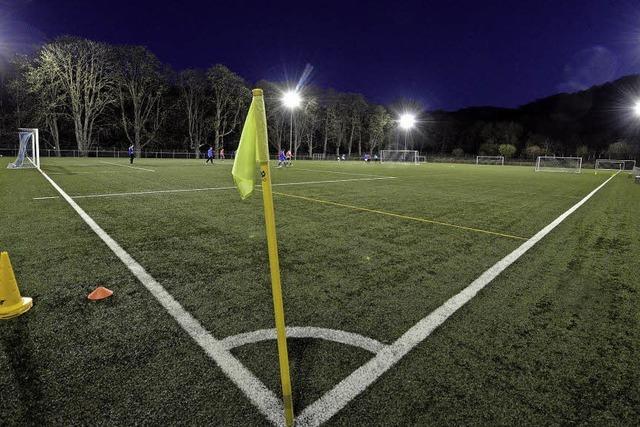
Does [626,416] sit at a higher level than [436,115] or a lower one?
lower

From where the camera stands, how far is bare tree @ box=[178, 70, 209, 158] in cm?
5316

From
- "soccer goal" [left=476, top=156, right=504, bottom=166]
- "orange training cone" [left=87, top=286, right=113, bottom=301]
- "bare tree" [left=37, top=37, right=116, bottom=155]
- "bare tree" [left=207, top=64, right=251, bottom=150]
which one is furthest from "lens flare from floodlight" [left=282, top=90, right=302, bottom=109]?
"soccer goal" [left=476, top=156, right=504, bottom=166]

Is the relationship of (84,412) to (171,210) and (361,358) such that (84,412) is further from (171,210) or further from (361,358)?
(171,210)

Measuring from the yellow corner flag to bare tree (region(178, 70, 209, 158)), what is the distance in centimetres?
5749

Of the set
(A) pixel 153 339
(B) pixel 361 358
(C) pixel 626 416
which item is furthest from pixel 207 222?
(C) pixel 626 416

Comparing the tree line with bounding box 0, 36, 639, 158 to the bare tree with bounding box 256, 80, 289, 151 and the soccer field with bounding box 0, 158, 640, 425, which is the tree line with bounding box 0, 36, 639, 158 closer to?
the bare tree with bounding box 256, 80, 289, 151

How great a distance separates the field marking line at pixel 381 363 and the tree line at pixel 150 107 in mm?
35068

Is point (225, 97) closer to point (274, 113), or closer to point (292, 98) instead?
point (274, 113)

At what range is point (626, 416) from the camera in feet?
6.84

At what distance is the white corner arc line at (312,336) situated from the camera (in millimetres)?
2721

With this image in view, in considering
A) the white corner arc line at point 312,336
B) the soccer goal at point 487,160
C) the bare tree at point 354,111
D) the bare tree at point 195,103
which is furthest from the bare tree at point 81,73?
the soccer goal at point 487,160

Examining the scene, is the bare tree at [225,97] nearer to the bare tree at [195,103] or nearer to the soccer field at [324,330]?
the bare tree at [195,103]

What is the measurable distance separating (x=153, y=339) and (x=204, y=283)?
1165 mm

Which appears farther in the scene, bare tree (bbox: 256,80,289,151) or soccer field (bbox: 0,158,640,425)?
bare tree (bbox: 256,80,289,151)
